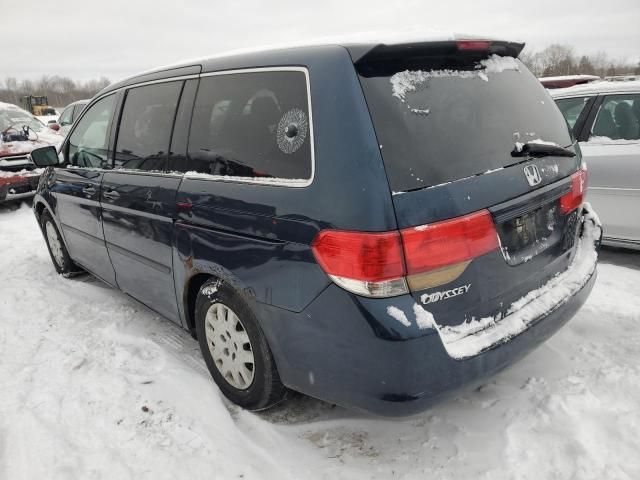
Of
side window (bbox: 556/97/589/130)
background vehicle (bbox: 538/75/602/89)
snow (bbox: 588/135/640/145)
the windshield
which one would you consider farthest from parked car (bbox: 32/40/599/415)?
the windshield

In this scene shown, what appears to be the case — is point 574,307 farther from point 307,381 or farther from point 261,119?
point 261,119

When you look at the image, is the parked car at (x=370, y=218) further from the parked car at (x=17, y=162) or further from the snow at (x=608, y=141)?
the parked car at (x=17, y=162)

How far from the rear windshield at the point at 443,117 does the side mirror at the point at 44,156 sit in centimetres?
335

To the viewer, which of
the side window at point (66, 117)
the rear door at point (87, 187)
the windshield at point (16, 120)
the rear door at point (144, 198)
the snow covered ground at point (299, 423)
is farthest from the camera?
the side window at point (66, 117)

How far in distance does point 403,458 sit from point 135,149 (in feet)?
8.21

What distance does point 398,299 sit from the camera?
5.95 ft

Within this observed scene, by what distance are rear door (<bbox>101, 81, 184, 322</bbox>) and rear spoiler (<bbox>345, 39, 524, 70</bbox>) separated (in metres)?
1.27

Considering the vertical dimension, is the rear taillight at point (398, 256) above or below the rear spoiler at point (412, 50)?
below

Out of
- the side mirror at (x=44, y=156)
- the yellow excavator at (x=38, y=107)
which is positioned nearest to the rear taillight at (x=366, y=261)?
the side mirror at (x=44, y=156)

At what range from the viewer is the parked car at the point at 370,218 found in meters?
1.82

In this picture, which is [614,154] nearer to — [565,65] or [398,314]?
[398,314]

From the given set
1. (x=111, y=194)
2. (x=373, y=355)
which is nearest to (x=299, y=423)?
(x=373, y=355)

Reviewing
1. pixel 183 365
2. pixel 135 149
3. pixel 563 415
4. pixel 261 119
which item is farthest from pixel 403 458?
pixel 135 149

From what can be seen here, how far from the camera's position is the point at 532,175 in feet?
7.23
